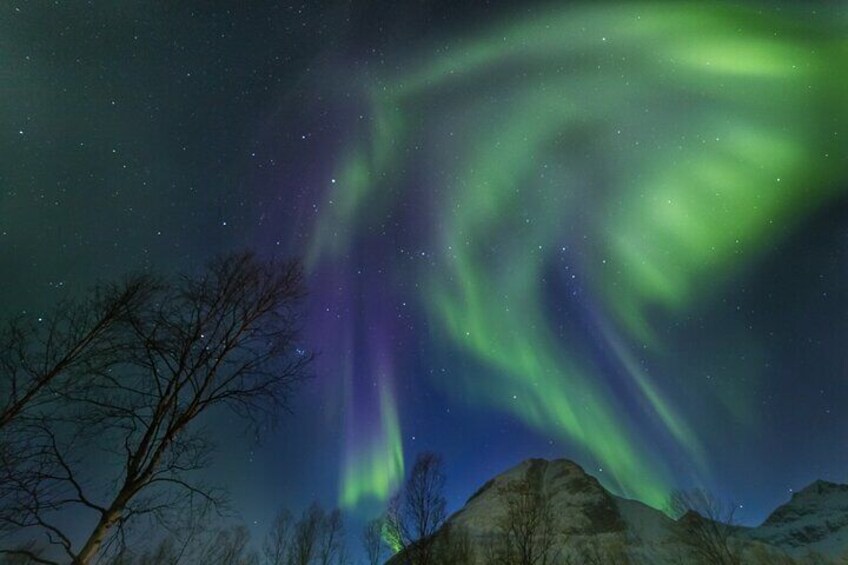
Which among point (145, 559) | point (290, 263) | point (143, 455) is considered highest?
point (145, 559)

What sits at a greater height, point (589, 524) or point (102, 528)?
point (589, 524)

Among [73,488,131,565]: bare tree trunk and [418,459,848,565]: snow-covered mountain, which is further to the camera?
[418,459,848,565]: snow-covered mountain

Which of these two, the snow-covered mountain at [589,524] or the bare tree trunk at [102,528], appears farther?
the snow-covered mountain at [589,524]

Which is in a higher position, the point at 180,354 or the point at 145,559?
the point at 145,559

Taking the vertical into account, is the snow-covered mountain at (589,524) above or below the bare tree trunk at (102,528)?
above

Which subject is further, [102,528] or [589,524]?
[589,524]

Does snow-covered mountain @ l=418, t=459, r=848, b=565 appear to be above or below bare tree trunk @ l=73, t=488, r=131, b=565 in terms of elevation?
above

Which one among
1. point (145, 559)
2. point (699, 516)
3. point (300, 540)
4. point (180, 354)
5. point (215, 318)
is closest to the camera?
point (180, 354)

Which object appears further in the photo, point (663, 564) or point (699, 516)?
point (663, 564)

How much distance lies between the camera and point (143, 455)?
6543 mm

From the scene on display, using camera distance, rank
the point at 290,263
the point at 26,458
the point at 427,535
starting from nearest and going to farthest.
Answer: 1. the point at 26,458
2. the point at 290,263
3. the point at 427,535

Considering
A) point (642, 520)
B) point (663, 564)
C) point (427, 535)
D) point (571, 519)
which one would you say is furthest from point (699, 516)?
point (642, 520)

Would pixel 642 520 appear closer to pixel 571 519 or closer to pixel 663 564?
pixel 571 519

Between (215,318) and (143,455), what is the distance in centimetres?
244
